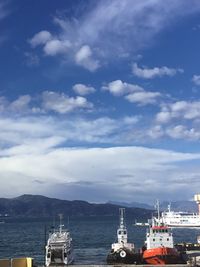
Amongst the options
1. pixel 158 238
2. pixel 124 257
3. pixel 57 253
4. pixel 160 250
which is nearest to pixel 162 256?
pixel 160 250

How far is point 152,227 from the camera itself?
82.2 metres

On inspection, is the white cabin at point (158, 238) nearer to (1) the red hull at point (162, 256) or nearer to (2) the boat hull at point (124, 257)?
(2) the boat hull at point (124, 257)

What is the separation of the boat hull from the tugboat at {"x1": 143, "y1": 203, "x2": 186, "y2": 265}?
1729 millimetres

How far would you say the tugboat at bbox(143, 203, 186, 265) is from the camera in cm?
7231

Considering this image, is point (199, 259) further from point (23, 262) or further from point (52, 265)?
point (23, 262)

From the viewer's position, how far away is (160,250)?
73.5 metres

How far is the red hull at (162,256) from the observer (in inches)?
2837

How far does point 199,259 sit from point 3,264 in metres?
31.3

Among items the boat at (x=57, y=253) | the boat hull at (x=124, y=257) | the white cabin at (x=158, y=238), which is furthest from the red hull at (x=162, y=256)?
the boat at (x=57, y=253)

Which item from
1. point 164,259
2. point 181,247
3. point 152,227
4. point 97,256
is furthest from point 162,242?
point 97,256

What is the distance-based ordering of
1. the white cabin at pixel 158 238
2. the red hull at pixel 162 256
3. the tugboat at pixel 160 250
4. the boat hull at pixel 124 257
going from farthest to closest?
the white cabin at pixel 158 238, the boat hull at pixel 124 257, the tugboat at pixel 160 250, the red hull at pixel 162 256

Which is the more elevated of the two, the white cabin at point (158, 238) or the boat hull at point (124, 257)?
the white cabin at point (158, 238)

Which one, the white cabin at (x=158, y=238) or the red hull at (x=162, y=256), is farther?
the white cabin at (x=158, y=238)

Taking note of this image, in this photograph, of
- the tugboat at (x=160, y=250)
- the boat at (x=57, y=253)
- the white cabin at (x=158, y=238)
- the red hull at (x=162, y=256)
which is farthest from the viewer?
the white cabin at (x=158, y=238)
